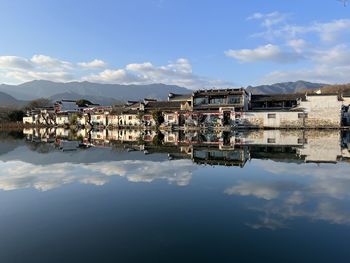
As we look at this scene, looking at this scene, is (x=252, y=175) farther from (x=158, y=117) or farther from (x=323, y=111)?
(x=158, y=117)

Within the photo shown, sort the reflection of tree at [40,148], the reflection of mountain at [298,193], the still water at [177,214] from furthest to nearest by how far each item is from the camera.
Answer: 1. the reflection of tree at [40,148]
2. the reflection of mountain at [298,193]
3. the still water at [177,214]

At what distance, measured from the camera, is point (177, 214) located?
848 centimetres

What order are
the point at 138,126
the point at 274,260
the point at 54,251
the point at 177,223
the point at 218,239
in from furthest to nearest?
the point at 138,126 → the point at 177,223 → the point at 218,239 → the point at 54,251 → the point at 274,260

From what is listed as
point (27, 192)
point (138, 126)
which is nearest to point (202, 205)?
point (27, 192)

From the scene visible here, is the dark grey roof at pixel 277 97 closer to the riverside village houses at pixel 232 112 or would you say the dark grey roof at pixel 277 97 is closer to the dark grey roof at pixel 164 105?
the riverside village houses at pixel 232 112

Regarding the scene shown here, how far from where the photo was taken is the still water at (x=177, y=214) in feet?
20.3

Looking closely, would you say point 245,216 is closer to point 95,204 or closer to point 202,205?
point 202,205

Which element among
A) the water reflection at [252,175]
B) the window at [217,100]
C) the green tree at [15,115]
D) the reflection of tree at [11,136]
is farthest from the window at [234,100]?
the green tree at [15,115]

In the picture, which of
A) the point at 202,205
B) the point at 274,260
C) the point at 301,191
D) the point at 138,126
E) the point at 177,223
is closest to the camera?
the point at 274,260

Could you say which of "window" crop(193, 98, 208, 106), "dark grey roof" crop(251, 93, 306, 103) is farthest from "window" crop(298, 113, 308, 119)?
"window" crop(193, 98, 208, 106)

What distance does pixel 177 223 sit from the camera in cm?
777

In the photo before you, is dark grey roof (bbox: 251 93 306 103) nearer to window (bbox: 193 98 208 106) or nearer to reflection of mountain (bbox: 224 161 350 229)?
window (bbox: 193 98 208 106)

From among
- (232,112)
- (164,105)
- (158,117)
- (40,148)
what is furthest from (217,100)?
(40,148)

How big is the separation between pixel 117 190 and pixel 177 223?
415 cm
